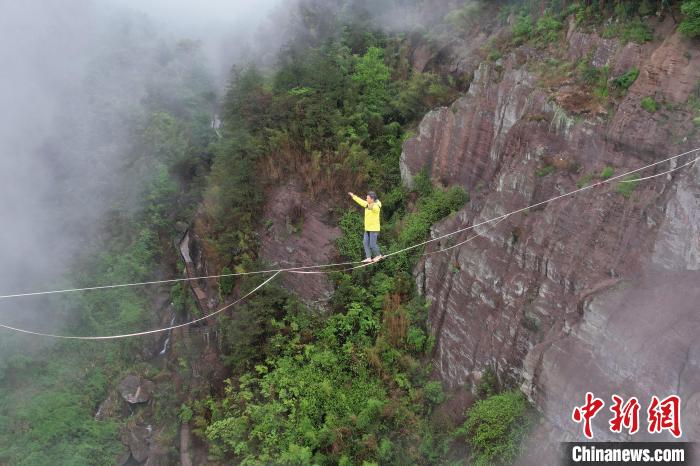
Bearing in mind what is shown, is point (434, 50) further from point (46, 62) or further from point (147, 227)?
point (46, 62)

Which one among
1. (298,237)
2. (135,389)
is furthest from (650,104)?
(135,389)

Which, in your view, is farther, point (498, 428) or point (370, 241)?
point (370, 241)

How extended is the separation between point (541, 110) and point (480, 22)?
6.47m

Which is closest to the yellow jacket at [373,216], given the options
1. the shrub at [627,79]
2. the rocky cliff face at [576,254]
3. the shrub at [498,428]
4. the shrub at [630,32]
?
the rocky cliff face at [576,254]

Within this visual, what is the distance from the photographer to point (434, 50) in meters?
16.4

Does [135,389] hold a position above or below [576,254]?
below

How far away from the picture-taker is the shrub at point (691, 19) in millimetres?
8625

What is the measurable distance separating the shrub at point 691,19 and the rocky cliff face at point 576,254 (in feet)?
0.68

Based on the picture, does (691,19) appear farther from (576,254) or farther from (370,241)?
(370,241)

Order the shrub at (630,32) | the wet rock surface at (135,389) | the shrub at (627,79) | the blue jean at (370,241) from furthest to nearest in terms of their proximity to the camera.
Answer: the wet rock surface at (135,389) → the blue jean at (370,241) → the shrub at (630,32) → the shrub at (627,79)

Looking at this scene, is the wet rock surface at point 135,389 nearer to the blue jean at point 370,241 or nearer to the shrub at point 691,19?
the blue jean at point 370,241

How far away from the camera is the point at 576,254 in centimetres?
897

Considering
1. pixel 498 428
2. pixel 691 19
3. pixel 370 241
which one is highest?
pixel 691 19

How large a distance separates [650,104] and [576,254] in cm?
302
